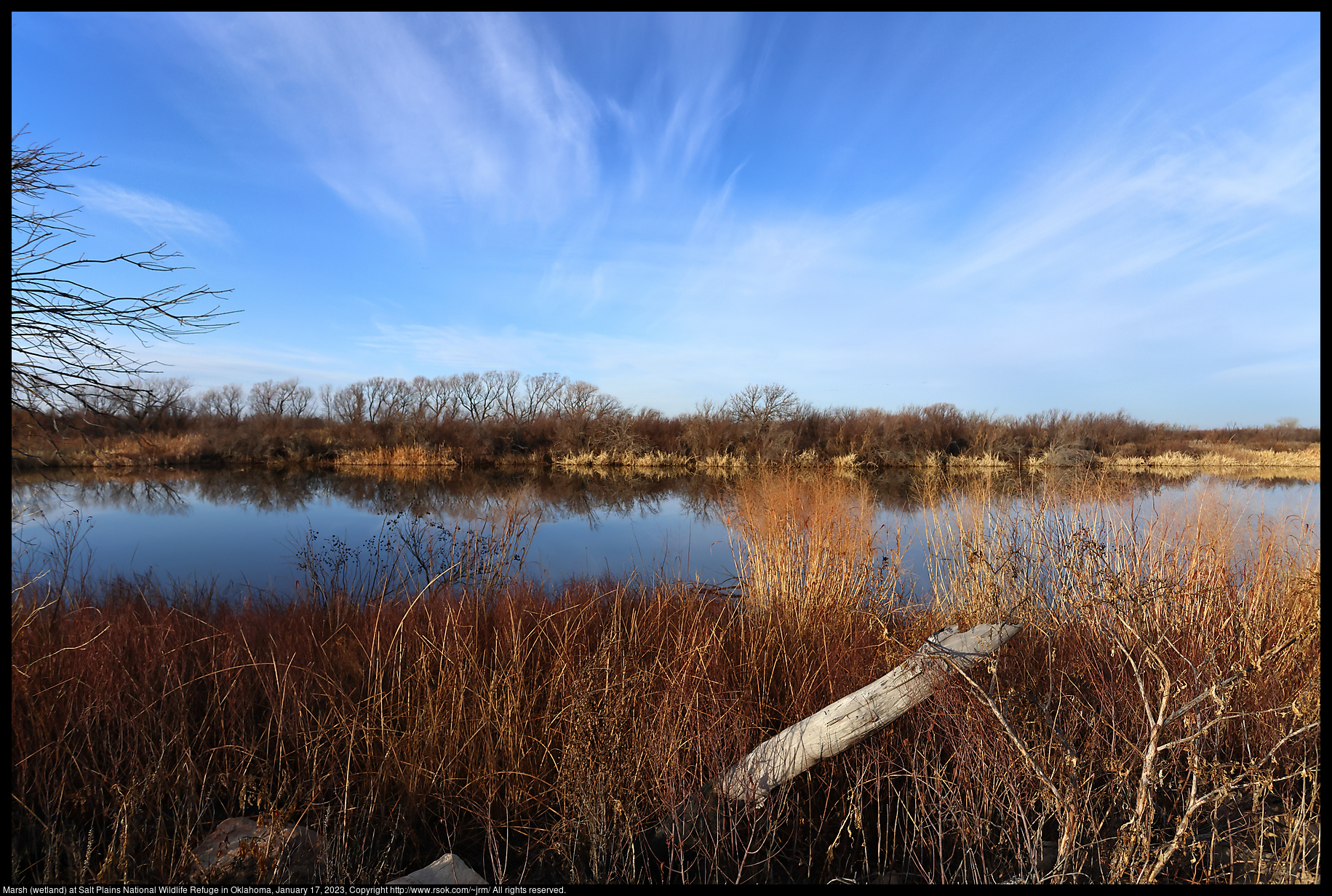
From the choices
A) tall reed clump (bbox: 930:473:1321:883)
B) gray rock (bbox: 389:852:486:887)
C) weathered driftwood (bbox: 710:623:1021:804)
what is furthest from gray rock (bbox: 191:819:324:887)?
tall reed clump (bbox: 930:473:1321:883)

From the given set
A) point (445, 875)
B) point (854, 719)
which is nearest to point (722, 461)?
point (854, 719)

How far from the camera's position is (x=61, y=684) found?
353 centimetres

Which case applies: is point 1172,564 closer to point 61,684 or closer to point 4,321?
point 61,684

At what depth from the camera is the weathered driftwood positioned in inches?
119

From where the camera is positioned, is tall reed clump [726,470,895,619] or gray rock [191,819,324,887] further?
tall reed clump [726,470,895,619]

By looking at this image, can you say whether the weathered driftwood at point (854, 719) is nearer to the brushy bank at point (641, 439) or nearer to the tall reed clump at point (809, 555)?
the tall reed clump at point (809, 555)

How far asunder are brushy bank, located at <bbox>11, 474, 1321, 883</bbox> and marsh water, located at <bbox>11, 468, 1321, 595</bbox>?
1.25m

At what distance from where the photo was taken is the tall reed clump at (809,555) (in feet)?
20.8

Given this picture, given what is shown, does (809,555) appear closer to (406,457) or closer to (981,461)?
(981,461)

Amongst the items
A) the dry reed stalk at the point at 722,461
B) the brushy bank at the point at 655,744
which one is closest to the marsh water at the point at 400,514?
the brushy bank at the point at 655,744

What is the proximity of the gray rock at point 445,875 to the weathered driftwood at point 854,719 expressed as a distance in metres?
1.17

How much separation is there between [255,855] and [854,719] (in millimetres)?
2621

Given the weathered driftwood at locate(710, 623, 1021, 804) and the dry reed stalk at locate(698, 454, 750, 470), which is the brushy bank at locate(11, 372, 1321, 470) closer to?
the dry reed stalk at locate(698, 454, 750, 470)
